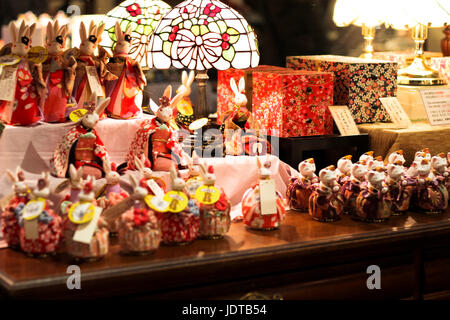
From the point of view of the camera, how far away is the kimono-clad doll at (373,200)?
229 centimetres

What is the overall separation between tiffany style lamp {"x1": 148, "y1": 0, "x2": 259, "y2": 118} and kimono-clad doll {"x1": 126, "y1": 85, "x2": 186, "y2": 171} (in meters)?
0.24

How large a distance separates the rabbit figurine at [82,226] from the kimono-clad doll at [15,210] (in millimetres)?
151

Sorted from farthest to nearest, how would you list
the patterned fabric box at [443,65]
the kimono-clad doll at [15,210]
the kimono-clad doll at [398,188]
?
the patterned fabric box at [443,65] → the kimono-clad doll at [398,188] → the kimono-clad doll at [15,210]

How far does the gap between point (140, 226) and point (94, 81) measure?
702 mm

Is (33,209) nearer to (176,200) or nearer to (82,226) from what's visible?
(82,226)

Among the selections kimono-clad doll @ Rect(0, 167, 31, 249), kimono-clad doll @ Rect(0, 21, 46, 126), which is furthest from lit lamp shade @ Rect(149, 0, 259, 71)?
kimono-clad doll @ Rect(0, 167, 31, 249)

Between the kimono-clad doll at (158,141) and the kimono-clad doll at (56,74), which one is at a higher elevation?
the kimono-clad doll at (56,74)

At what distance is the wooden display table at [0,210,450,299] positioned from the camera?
180 centimetres

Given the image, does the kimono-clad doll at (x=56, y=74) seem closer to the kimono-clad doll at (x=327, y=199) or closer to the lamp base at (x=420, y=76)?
the kimono-clad doll at (x=327, y=199)

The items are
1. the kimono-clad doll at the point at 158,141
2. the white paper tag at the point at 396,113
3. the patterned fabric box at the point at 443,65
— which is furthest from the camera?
the patterned fabric box at the point at 443,65

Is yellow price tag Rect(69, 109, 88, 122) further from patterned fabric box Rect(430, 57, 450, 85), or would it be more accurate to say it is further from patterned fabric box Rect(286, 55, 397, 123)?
patterned fabric box Rect(430, 57, 450, 85)

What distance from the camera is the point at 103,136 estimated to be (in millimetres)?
2391

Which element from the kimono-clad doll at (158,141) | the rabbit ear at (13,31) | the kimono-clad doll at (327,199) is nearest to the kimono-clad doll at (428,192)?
the kimono-clad doll at (327,199)
